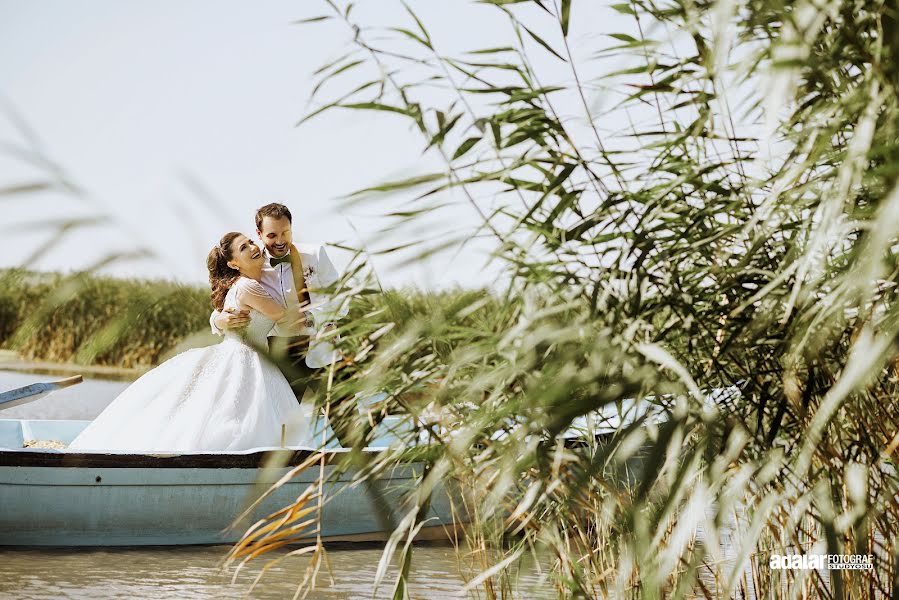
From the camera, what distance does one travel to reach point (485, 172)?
2.03 meters

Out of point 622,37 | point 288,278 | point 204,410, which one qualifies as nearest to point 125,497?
point 204,410

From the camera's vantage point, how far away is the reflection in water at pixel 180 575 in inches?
165

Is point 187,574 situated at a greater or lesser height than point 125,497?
lesser

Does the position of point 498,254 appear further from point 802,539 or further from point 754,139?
point 802,539

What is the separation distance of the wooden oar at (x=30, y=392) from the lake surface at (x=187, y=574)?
29.0 inches

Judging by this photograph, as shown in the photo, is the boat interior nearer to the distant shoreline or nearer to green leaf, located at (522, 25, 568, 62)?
green leaf, located at (522, 25, 568, 62)

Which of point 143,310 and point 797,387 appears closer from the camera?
point 143,310

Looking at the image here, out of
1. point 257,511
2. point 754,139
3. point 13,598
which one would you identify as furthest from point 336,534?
point 754,139

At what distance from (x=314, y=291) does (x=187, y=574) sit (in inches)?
Answer: 118

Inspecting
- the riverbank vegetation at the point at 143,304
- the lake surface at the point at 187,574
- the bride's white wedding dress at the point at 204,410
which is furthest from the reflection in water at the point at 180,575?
the riverbank vegetation at the point at 143,304

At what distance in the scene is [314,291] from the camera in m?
2.00

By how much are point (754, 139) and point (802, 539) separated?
1.17m

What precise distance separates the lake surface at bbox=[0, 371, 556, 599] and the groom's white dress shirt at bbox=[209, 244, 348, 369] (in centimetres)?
99

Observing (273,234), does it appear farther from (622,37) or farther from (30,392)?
(622,37)
